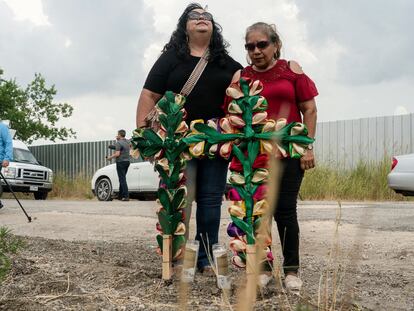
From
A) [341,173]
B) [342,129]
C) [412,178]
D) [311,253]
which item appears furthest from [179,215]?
[342,129]

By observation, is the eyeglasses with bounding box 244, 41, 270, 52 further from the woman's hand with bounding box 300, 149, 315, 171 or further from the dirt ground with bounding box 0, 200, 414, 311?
the dirt ground with bounding box 0, 200, 414, 311

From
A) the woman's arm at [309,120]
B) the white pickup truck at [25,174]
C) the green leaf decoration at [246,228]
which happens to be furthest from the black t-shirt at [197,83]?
the white pickup truck at [25,174]

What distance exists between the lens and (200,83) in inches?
160

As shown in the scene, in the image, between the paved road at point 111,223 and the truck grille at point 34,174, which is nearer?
the paved road at point 111,223

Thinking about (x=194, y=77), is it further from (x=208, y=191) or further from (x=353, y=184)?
(x=353, y=184)

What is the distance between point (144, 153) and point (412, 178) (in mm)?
10136

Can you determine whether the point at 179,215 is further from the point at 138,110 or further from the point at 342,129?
the point at 342,129

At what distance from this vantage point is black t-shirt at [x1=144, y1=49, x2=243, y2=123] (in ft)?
13.3

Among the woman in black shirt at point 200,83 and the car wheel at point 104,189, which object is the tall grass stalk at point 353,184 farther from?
the woman in black shirt at point 200,83

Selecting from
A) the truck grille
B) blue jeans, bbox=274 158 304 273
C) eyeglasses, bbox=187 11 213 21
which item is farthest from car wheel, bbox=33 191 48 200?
blue jeans, bbox=274 158 304 273

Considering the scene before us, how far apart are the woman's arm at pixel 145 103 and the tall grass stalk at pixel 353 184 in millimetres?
11649

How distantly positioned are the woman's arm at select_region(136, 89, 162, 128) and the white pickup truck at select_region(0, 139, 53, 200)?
1683 cm

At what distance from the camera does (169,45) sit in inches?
166

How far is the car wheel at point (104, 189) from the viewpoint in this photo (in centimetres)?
1878
